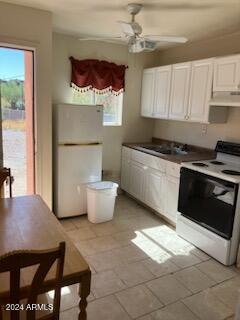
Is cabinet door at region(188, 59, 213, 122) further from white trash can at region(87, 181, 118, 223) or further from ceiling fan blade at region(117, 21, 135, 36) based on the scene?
white trash can at region(87, 181, 118, 223)

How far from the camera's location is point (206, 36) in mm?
3596

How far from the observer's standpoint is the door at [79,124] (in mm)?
3447

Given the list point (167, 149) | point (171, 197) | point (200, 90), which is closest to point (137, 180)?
point (167, 149)

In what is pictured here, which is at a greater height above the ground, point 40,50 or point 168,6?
point 168,6

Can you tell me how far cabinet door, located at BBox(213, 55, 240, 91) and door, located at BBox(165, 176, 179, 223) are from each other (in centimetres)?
123

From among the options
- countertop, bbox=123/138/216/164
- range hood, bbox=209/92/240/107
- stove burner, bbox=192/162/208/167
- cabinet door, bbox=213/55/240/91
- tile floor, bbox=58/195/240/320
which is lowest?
tile floor, bbox=58/195/240/320

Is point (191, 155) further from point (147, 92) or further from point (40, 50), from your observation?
point (40, 50)

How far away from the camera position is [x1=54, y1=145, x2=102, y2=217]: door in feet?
11.7

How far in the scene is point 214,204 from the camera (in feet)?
9.45

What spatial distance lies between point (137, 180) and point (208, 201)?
145 centimetres

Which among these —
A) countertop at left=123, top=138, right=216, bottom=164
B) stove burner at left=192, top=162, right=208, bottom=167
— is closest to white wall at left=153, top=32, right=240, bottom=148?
countertop at left=123, top=138, right=216, bottom=164

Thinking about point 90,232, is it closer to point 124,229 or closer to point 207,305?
point 124,229

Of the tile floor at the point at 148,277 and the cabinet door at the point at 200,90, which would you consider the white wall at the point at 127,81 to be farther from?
the tile floor at the point at 148,277

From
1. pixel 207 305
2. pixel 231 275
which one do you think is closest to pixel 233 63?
pixel 231 275
